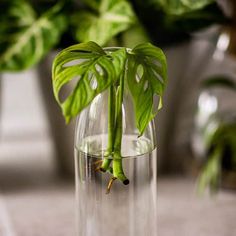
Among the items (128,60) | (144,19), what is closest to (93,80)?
(128,60)

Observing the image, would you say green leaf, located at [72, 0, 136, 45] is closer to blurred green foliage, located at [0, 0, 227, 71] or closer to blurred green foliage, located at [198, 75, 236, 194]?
blurred green foliage, located at [0, 0, 227, 71]

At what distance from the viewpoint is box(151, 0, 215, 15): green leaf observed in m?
0.91

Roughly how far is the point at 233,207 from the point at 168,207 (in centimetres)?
10

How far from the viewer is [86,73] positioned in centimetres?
62

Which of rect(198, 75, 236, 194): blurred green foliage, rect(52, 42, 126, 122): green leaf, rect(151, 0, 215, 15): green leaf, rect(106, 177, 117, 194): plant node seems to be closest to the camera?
rect(52, 42, 126, 122): green leaf

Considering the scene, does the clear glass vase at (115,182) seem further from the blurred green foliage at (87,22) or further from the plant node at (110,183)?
the blurred green foliage at (87,22)

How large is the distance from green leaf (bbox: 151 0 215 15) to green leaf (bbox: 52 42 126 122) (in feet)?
0.96

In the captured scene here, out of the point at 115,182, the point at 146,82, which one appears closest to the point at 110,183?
the point at 115,182

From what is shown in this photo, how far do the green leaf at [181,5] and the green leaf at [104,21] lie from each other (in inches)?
2.0

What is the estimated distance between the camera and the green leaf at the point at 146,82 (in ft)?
2.12

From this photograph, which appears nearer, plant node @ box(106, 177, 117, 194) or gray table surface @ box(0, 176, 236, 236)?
plant node @ box(106, 177, 117, 194)

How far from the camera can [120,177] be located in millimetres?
699

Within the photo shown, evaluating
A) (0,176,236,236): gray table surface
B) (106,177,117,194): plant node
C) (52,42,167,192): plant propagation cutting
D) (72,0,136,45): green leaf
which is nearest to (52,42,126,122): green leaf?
(52,42,167,192): plant propagation cutting

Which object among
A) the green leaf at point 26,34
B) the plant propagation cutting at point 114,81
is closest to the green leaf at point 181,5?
the green leaf at point 26,34
